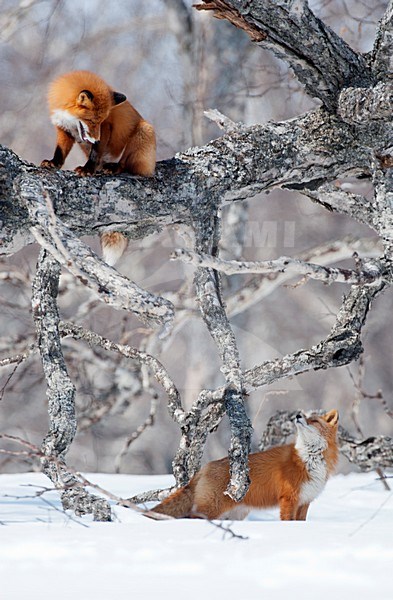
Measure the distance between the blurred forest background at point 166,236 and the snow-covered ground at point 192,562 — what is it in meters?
Result: 5.00

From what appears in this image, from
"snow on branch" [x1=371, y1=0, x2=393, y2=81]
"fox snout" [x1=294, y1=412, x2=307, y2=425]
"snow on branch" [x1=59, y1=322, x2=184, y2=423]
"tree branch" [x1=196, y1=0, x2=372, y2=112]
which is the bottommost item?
"fox snout" [x1=294, y1=412, x2=307, y2=425]

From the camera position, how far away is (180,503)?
4.17 m

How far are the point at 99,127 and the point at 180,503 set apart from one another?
1987 millimetres

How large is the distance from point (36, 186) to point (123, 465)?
8921mm

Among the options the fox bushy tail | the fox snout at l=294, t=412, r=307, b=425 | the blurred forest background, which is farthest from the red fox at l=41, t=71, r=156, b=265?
the blurred forest background

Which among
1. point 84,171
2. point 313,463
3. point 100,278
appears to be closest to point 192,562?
point 100,278

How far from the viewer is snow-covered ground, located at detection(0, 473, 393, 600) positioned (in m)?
1.98

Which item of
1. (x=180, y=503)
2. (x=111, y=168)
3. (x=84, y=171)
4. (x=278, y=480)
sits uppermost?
(x=111, y=168)

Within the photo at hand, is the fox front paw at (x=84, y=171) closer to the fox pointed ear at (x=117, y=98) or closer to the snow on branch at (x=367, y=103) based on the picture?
the fox pointed ear at (x=117, y=98)

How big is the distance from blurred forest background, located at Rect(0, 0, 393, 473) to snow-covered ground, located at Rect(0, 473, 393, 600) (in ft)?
16.4

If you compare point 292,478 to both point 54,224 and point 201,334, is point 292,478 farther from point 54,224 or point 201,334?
point 201,334

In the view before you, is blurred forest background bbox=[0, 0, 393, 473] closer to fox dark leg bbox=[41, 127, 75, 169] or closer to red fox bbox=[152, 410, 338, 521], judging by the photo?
red fox bbox=[152, 410, 338, 521]

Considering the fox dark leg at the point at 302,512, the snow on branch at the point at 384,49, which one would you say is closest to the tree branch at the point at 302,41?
the snow on branch at the point at 384,49

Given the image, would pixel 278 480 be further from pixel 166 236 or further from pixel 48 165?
pixel 166 236
